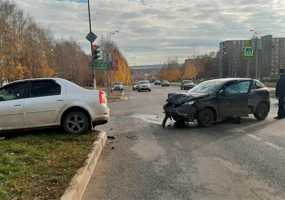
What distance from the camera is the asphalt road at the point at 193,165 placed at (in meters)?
5.96

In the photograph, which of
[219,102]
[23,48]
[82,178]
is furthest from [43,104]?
[23,48]

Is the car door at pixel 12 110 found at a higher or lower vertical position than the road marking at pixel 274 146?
higher

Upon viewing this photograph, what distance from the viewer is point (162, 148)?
9.72m

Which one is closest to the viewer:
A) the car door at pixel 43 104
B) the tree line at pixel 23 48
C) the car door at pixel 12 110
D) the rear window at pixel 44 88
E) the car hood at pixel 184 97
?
the car door at pixel 12 110

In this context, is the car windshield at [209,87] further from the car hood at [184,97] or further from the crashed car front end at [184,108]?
the crashed car front end at [184,108]

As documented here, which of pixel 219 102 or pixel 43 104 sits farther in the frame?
pixel 219 102

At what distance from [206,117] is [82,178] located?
7.78 metres

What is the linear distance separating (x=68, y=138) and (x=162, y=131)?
11.8 ft

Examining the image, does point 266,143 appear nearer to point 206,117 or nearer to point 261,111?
point 206,117

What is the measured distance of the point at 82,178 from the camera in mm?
6293

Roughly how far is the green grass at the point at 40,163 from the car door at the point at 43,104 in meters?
0.53

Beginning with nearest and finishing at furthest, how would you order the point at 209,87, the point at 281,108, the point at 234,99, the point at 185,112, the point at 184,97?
1. the point at 185,112
2. the point at 184,97
3. the point at 234,99
4. the point at 209,87
5. the point at 281,108

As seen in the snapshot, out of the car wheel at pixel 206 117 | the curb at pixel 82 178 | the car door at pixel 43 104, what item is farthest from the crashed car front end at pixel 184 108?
the curb at pixel 82 178

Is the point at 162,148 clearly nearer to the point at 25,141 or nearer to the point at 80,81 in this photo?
the point at 25,141
